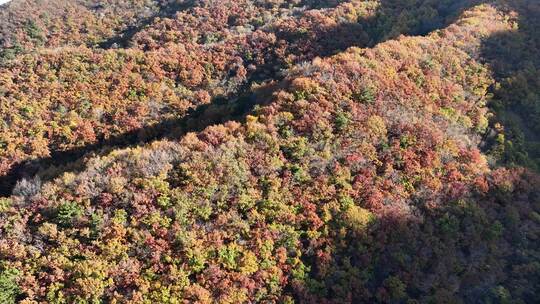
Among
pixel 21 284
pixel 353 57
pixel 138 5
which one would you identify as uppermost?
pixel 353 57

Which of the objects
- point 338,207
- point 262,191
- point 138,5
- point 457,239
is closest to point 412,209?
point 457,239

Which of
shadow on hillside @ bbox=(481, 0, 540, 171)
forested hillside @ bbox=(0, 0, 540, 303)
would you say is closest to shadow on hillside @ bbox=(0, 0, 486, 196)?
forested hillside @ bbox=(0, 0, 540, 303)

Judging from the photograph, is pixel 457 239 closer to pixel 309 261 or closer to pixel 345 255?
pixel 345 255

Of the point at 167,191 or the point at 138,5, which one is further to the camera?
the point at 138,5

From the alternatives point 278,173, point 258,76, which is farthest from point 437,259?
point 258,76

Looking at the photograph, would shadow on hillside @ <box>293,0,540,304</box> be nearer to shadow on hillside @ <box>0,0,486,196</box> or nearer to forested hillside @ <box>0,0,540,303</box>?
forested hillside @ <box>0,0,540,303</box>
